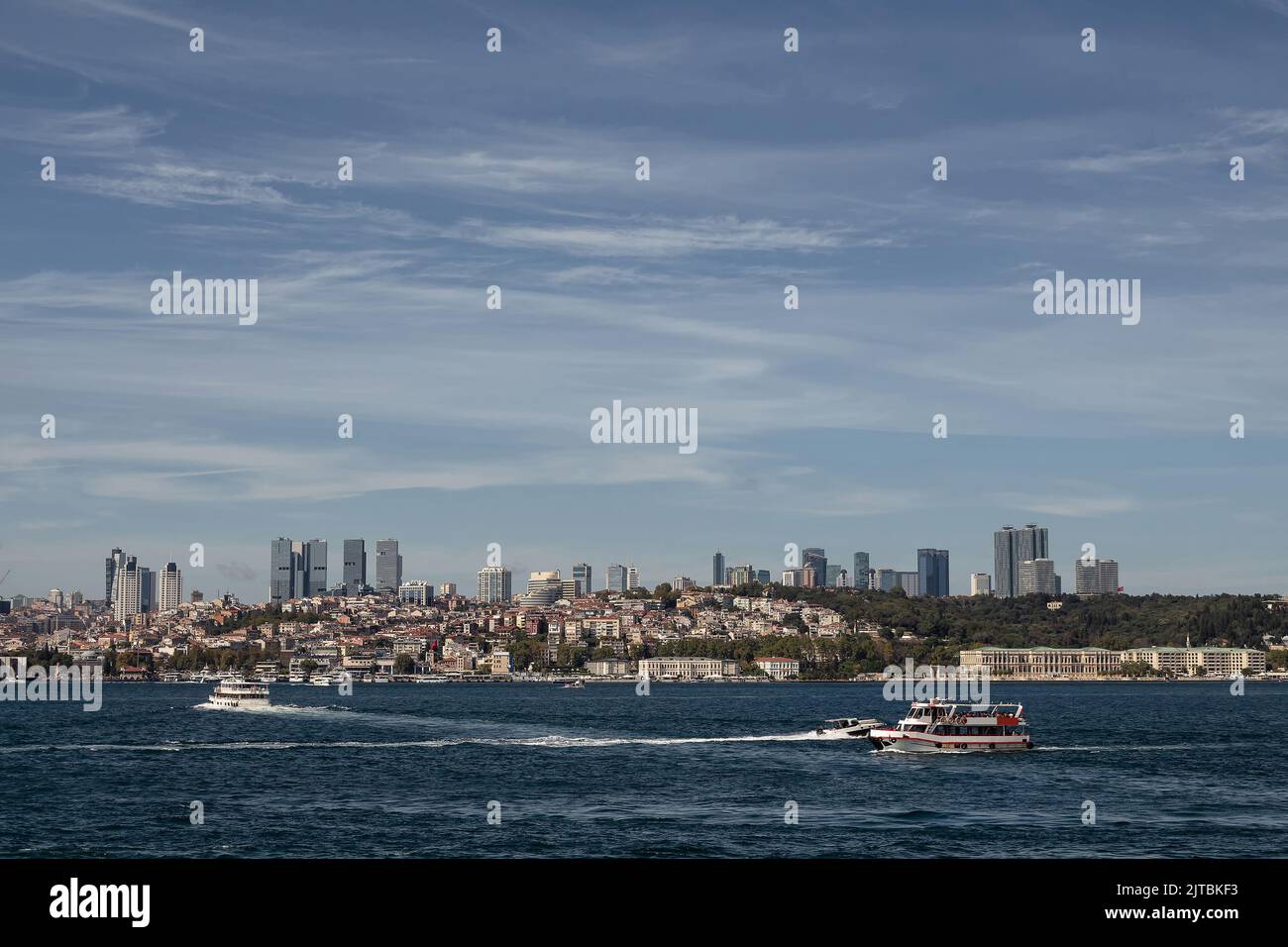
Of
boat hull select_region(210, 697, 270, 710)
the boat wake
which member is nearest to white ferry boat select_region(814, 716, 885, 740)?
the boat wake

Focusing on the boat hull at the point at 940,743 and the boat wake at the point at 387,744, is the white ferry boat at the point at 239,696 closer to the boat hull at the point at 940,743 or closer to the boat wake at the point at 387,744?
the boat wake at the point at 387,744

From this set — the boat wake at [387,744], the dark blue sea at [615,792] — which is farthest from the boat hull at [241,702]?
the boat wake at [387,744]

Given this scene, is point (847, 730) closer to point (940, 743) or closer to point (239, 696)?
point (940, 743)

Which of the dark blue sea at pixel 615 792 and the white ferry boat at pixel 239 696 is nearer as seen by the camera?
the dark blue sea at pixel 615 792

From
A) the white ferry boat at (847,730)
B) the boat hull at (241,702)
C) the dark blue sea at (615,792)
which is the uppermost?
the dark blue sea at (615,792)

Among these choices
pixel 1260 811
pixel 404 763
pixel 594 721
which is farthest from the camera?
pixel 594 721
